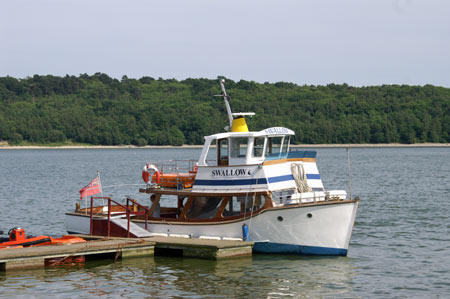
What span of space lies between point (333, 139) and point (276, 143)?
15424 centimetres

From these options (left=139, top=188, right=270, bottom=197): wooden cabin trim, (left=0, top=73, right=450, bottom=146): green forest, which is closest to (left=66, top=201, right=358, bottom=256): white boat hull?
(left=139, top=188, right=270, bottom=197): wooden cabin trim

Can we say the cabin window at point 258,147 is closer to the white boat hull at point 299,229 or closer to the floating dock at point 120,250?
the white boat hull at point 299,229

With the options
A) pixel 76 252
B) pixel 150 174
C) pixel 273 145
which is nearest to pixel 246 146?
pixel 273 145

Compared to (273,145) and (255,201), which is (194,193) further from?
(273,145)

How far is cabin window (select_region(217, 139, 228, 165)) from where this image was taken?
25.9 meters

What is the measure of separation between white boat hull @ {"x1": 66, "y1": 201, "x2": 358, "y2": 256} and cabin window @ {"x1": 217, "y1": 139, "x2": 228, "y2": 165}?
2.29m

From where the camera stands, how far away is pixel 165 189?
27.2 metres

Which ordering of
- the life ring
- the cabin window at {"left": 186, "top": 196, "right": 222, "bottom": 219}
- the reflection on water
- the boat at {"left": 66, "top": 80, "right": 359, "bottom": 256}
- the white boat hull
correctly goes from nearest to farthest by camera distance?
the reflection on water → the white boat hull → the boat at {"left": 66, "top": 80, "right": 359, "bottom": 256} → the cabin window at {"left": 186, "top": 196, "right": 222, "bottom": 219} → the life ring

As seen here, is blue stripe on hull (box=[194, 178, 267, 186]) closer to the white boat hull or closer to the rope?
the white boat hull

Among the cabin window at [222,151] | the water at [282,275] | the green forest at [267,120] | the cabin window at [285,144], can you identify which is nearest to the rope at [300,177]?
the cabin window at [285,144]

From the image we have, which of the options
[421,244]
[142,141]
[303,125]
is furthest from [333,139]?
[421,244]

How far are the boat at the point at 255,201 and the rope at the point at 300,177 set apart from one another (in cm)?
4

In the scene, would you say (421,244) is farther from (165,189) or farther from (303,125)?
(303,125)

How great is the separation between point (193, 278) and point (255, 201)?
4.31 m
